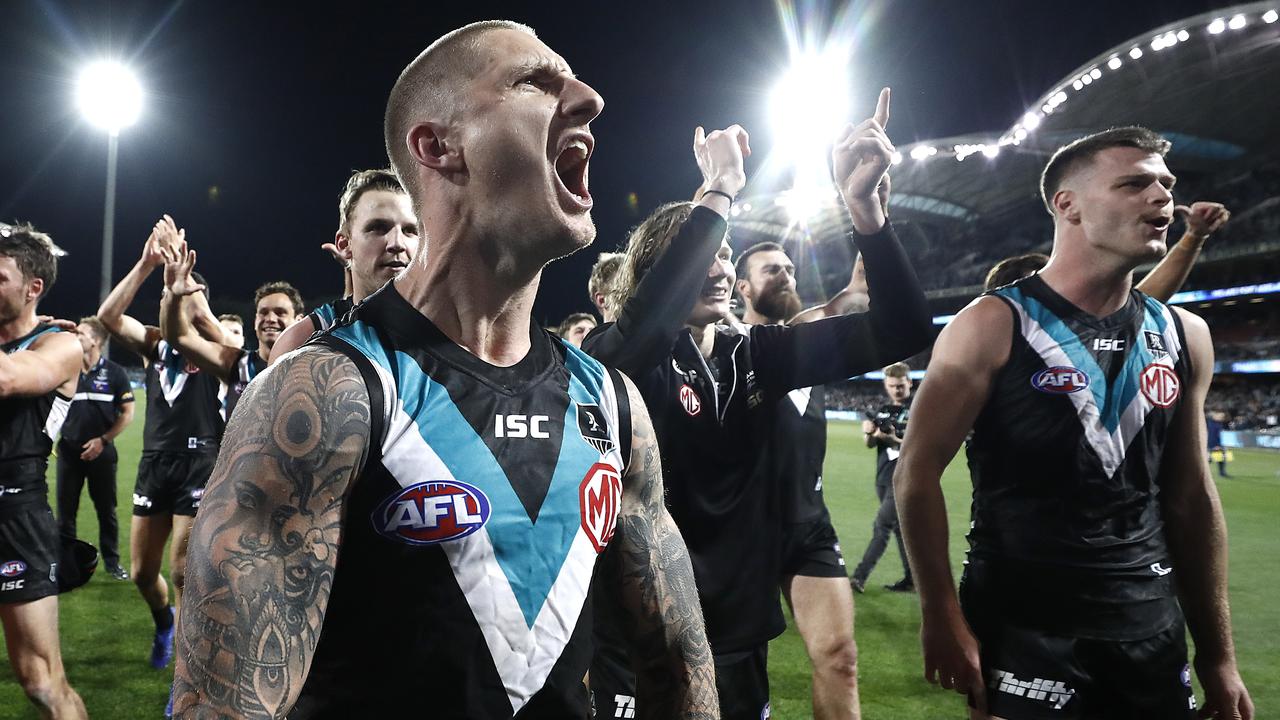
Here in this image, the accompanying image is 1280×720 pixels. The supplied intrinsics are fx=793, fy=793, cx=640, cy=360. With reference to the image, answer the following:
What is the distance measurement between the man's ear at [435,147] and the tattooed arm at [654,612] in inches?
24.7

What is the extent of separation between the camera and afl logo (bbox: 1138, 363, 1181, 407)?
2.75 metres

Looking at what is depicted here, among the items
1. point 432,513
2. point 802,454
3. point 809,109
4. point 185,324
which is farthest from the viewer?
point 809,109

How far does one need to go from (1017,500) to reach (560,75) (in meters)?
2.16

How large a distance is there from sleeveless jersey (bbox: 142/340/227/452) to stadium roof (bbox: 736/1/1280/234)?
3525 centimetres

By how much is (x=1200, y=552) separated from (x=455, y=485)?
274 centimetres

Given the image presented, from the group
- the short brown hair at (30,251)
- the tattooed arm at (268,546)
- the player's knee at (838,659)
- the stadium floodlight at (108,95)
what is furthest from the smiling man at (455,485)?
the stadium floodlight at (108,95)

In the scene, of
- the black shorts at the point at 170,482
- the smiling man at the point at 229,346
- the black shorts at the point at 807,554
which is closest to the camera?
the black shorts at the point at 807,554

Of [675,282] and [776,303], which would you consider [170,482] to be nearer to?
[776,303]

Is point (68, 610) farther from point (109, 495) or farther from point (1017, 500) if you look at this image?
point (1017, 500)

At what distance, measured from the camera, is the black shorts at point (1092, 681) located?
8.29ft

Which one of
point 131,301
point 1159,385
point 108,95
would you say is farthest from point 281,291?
point 108,95

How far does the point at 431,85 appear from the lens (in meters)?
1.53

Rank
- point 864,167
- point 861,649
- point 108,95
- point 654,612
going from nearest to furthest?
point 654,612, point 864,167, point 861,649, point 108,95

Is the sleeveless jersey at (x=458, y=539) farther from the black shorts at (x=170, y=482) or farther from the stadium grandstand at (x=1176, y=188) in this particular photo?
the stadium grandstand at (x=1176, y=188)
